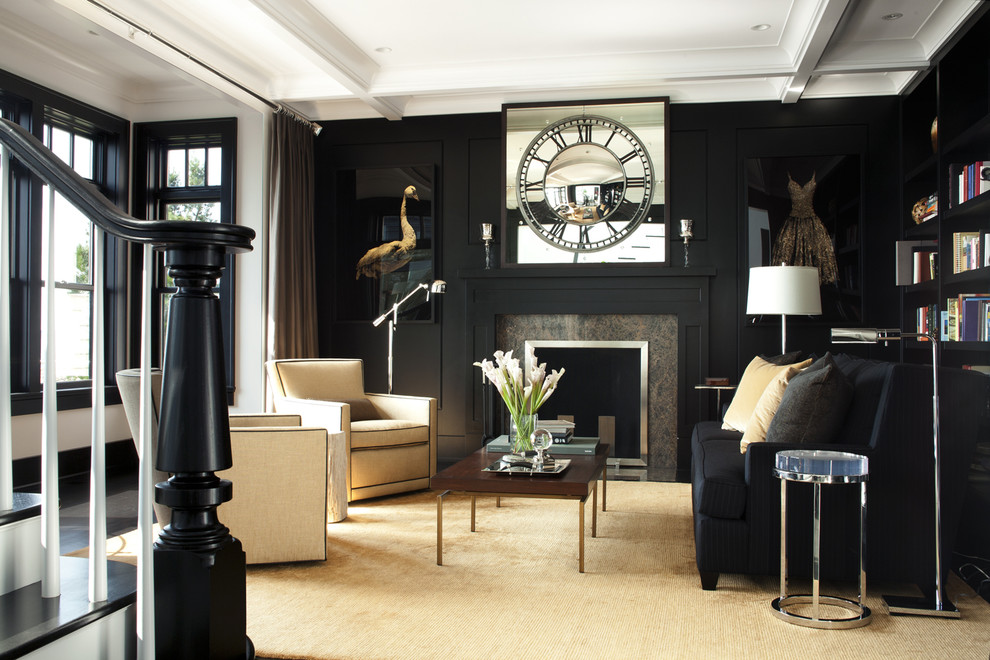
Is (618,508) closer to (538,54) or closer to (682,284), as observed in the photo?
(682,284)

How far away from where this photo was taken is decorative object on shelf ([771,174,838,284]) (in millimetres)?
5473

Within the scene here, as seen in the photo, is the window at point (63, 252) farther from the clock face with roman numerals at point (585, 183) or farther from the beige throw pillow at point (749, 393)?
the beige throw pillow at point (749, 393)

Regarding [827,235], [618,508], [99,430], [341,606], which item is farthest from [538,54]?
[99,430]

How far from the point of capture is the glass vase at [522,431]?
3762mm

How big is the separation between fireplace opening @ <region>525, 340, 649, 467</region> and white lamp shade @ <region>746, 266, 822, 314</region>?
1142mm

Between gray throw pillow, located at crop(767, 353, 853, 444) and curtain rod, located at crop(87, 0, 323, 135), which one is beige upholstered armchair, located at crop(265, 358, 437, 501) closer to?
curtain rod, located at crop(87, 0, 323, 135)

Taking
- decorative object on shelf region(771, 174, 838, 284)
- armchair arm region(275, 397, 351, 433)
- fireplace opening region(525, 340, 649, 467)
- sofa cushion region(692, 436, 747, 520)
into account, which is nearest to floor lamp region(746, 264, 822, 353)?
decorative object on shelf region(771, 174, 838, 284)

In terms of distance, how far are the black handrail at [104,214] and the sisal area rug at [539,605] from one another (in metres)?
1.45

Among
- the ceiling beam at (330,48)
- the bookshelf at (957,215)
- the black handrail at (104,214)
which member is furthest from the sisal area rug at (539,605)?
the ceiling beam at (330,48)

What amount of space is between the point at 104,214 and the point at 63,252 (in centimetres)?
435

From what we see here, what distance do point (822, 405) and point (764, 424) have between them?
0.39m

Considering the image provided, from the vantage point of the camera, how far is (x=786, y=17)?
4586 millimetres

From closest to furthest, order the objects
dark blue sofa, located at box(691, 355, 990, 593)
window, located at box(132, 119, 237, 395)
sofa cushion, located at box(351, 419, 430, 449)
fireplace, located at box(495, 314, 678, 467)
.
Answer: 1. dark blue sofa, located at box(691, 355, 990, 593)
2. sofa cushion, located at box(351, 419, 430, 449)
3. fireplace, located at box(495, 314, 678, 467)
4. window, located at box(132, 119, 237, 395)

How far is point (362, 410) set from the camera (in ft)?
16.4
